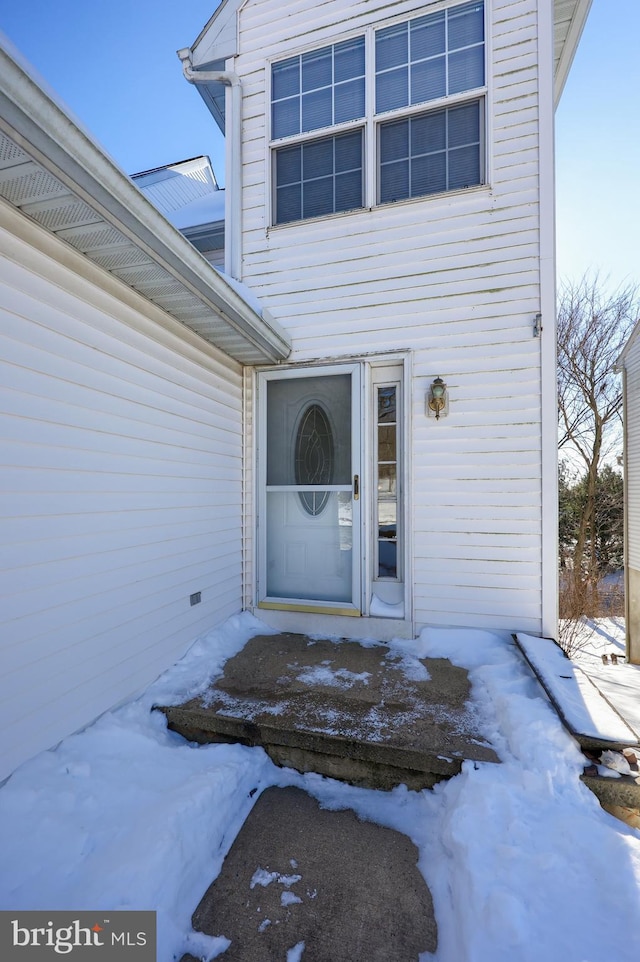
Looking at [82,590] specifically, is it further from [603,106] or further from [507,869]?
[603,106]

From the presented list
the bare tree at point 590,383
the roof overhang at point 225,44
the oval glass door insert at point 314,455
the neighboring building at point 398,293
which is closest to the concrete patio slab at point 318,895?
the neighboring building at point 398,293

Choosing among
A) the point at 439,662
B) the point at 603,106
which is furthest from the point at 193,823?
the point at 603,106

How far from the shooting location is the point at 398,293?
357 centimetres

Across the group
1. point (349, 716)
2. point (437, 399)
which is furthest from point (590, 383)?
point (349, 716)

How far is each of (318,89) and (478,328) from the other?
2636mm

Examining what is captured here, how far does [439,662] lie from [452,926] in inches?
67.8

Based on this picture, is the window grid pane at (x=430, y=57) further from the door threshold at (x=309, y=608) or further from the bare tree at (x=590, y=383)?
the bare tree at (x=590, y=383)

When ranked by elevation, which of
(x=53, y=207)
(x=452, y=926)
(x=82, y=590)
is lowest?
(x=452, y=926)

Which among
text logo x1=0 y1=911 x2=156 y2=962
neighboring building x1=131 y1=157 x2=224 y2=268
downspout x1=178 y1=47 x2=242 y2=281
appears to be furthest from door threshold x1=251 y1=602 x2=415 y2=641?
neighboring building x1=131 y1=157 x2=224 y2=268

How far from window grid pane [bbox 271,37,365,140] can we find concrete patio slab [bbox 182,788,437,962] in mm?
4991

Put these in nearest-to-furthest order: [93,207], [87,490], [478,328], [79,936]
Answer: [79,936], [93,207], [87,490], [478,328]

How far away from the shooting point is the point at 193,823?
5.62 ft

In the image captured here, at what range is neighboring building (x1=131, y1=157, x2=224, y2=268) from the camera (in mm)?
4922

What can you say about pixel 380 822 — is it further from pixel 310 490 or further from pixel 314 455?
pixel 314 455
